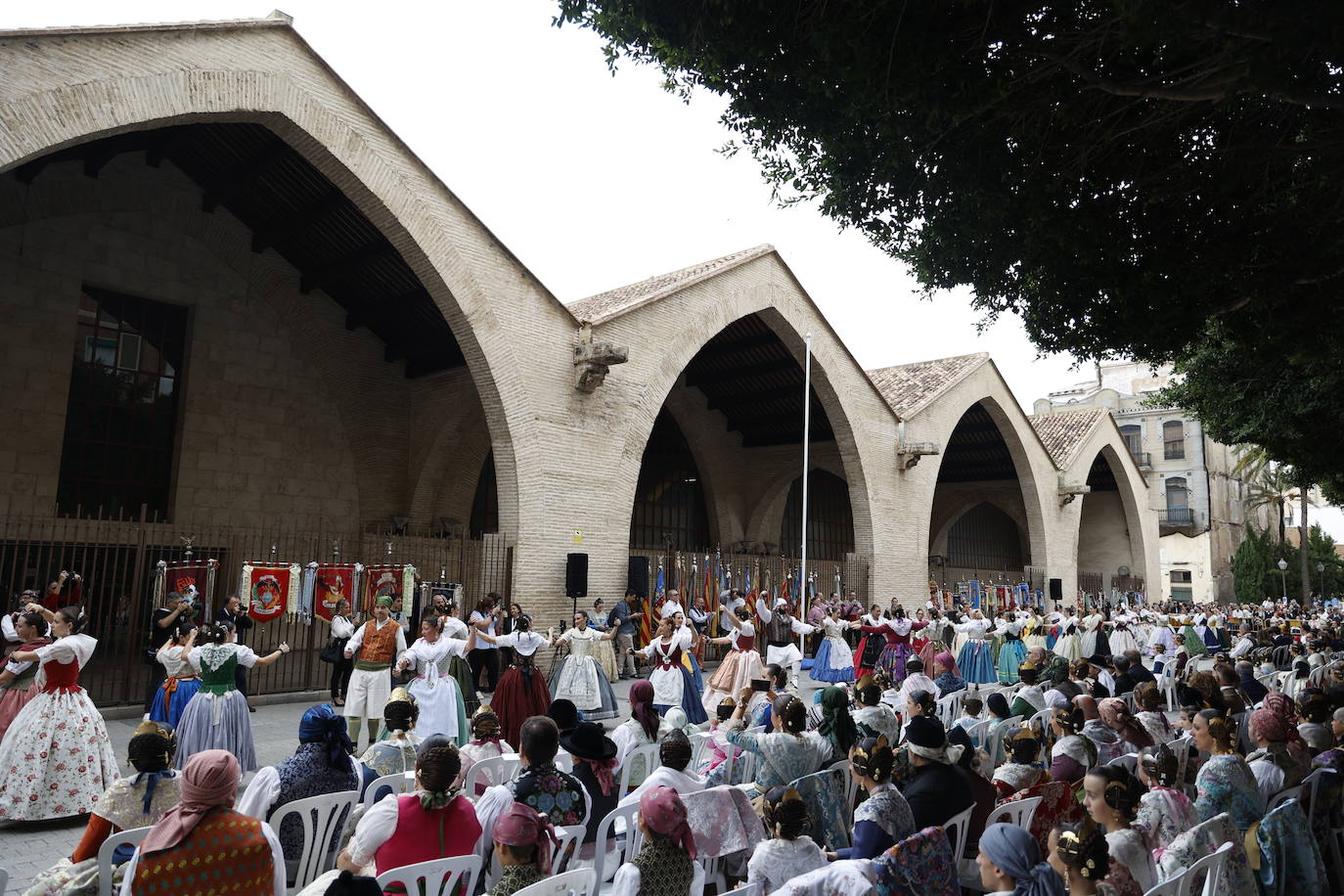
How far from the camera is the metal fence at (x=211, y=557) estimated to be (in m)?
11.7

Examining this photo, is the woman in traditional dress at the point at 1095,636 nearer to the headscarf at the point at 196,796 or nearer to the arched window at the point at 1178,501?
the headscarf at the point at 196,796

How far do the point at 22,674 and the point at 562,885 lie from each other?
5.72 meters

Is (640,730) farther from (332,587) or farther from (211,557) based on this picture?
(211,557)

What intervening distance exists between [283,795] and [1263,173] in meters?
7.89

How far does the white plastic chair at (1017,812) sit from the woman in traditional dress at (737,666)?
18.5ft

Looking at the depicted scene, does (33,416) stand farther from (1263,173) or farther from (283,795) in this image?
(1263,173)

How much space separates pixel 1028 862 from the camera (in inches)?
112

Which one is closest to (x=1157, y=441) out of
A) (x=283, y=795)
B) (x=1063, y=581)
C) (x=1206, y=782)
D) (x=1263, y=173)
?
(x=1063, y=581)

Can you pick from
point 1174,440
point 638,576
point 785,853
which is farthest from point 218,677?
point 1174,440

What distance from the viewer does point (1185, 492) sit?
40.5 metres

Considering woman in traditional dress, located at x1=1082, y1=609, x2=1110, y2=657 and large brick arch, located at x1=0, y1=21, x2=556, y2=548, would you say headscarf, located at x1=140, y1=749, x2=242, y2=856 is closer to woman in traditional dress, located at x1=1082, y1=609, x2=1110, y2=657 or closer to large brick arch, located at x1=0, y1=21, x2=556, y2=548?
large brick arch, located at x1=0, y1=21, x2=556, y2=548

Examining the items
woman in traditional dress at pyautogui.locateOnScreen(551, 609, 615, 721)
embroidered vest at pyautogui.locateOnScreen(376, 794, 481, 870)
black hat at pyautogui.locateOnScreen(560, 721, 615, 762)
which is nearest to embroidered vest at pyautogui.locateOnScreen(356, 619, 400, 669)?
woman in traditional dress at pyautogui.locateOnScreen(551, 609, 615, 721)

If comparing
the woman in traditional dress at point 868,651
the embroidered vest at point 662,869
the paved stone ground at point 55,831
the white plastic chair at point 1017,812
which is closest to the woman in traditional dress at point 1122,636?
the woman in traditional dress at point 868,651

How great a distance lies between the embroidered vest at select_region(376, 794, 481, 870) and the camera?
130 inches
